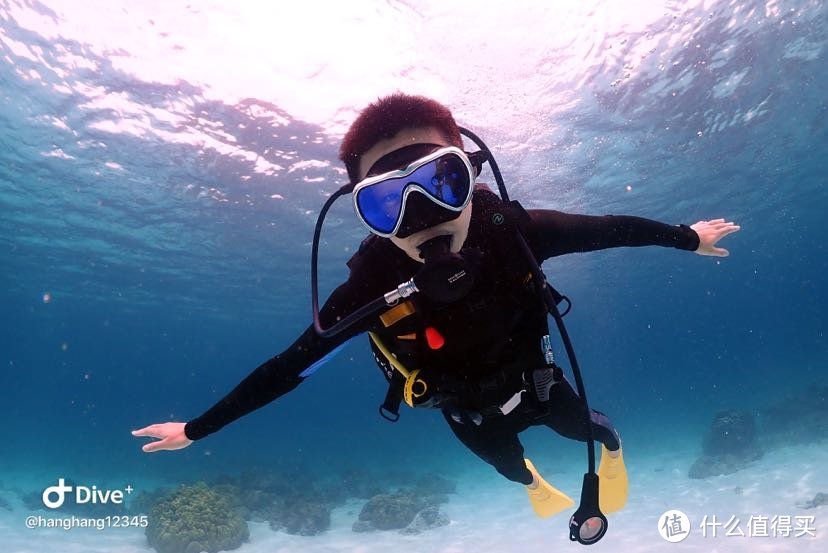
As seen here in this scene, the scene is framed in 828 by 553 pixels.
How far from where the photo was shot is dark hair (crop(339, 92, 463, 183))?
3.94 m

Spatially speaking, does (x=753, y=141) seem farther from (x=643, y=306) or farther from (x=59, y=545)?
(x=643, y=306)

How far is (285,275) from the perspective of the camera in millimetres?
33469

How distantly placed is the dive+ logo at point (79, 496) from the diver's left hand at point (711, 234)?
79.5 feet

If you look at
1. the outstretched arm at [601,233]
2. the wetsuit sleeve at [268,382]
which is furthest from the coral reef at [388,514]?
the outstretched arm at [601,233]

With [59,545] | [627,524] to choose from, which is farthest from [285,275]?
[627,524]

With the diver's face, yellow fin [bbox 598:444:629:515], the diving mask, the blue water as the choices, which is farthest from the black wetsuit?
the blue water

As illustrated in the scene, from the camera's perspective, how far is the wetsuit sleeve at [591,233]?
170 inches

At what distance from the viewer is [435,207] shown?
3.56 m

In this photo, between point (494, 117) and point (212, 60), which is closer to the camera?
point (212, 60)

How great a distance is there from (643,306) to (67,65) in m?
75.7

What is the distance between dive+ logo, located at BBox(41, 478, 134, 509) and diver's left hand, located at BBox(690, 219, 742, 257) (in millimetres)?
24240

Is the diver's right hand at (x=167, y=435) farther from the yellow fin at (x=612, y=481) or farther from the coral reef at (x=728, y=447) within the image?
the coral reef at (x=728, y=447)

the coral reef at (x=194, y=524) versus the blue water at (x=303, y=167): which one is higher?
the blue water at (x=303, y=167)

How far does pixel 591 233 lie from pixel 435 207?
1.74 m
